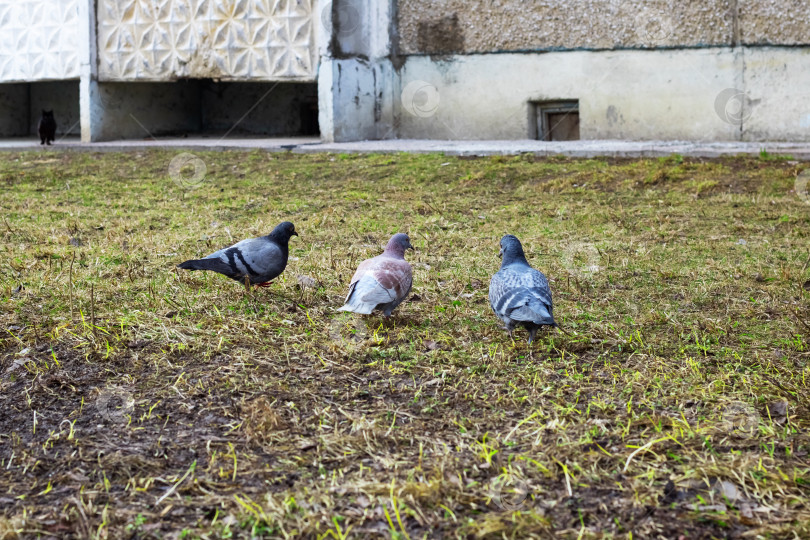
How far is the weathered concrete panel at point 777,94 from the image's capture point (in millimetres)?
10453

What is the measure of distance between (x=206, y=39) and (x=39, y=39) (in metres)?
3.17

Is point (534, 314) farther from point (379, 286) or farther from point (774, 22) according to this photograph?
point (774, 22)

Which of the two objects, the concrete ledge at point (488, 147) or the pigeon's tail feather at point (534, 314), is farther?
the concrete ledge at point (488, 147)

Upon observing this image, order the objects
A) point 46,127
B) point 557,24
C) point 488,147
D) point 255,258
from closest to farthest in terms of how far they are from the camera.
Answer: point 255,258 → point 488,147 → point 557,24 → point 46,127

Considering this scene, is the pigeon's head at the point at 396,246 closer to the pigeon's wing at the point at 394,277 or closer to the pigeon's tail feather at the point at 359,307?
the pigeon's wing at the point at 394,277

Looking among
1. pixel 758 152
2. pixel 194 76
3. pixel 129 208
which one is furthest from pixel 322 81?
pixel 758 152

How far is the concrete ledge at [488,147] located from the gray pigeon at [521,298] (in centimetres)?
597

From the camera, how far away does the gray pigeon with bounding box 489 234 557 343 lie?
3732 millimetres

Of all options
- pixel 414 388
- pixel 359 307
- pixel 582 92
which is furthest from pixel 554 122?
pixel 414 388

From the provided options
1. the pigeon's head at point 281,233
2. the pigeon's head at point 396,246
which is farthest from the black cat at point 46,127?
the pigeon's head at point 396,246

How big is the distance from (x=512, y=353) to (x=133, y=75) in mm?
10643

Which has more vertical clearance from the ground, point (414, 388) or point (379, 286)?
point (379, 286)

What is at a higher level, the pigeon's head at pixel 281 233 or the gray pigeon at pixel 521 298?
the pigeon's head at pixel 281 233

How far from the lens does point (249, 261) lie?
4590 millimetres
